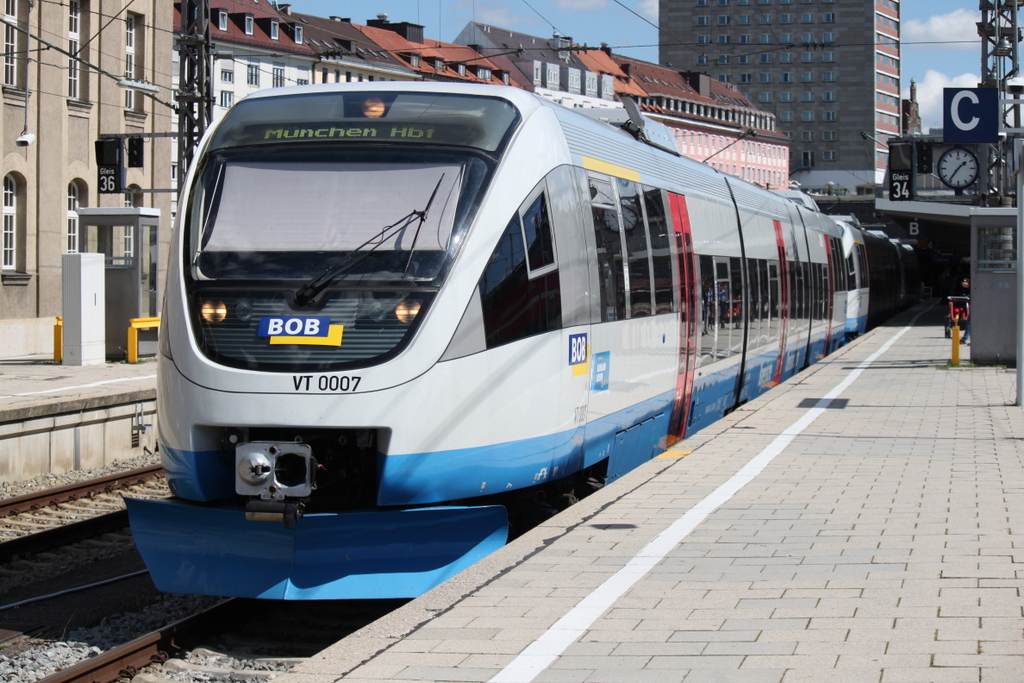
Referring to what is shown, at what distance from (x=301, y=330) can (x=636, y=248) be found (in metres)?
3.60

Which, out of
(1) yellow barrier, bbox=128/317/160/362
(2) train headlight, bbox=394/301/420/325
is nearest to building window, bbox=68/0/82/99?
(1) yellow barrier, bbox=128/317/160/362

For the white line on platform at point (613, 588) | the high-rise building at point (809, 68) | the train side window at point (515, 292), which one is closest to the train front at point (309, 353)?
the train side window at point (515, 292)

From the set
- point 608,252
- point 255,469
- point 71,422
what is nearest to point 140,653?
point 255,469

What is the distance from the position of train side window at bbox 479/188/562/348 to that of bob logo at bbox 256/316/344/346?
2.83 ft

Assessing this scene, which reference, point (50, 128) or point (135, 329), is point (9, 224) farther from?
point (135, 329)

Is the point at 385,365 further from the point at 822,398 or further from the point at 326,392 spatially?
the point at 822,398

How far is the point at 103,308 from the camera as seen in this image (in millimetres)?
20359

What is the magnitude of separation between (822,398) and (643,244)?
668cm

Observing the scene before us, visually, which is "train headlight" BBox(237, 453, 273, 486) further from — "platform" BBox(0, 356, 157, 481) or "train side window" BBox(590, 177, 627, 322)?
"platform" BBox(0, 356, 157, 481)

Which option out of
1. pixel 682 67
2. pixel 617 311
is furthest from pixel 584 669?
pixel 682 67

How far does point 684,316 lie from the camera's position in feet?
38.1

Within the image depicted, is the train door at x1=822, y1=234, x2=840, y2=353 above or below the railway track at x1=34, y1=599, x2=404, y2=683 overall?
above

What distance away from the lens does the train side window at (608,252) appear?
8.97 metres

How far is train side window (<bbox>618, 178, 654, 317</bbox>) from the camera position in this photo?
31.9ft
